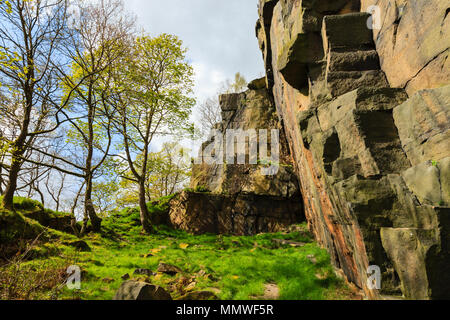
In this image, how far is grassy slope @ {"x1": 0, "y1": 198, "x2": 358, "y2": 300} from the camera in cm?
591

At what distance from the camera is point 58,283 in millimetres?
5730

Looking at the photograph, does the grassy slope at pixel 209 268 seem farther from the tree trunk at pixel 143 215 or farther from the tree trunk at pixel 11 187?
the tree trunk at pixel 143 215

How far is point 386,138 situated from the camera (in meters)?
5.01

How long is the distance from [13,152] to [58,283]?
678cm

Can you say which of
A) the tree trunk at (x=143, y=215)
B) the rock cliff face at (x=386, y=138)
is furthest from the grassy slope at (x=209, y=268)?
the tree trunk at (x=143, y=215)

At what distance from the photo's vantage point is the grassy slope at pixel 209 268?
591cm

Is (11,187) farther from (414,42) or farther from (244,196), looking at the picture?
(414,42)

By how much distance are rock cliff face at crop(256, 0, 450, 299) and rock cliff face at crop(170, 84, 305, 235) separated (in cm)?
859

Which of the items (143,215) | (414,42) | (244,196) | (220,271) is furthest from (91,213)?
(414,42)

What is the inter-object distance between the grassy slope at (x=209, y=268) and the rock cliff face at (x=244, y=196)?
3.51 metres

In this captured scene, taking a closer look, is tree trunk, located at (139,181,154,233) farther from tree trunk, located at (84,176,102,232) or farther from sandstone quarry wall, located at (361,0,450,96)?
sandstone quarry wall, located at (361,0,450,96)

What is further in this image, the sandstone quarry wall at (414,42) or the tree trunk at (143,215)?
the tree trunk at (143,215)
